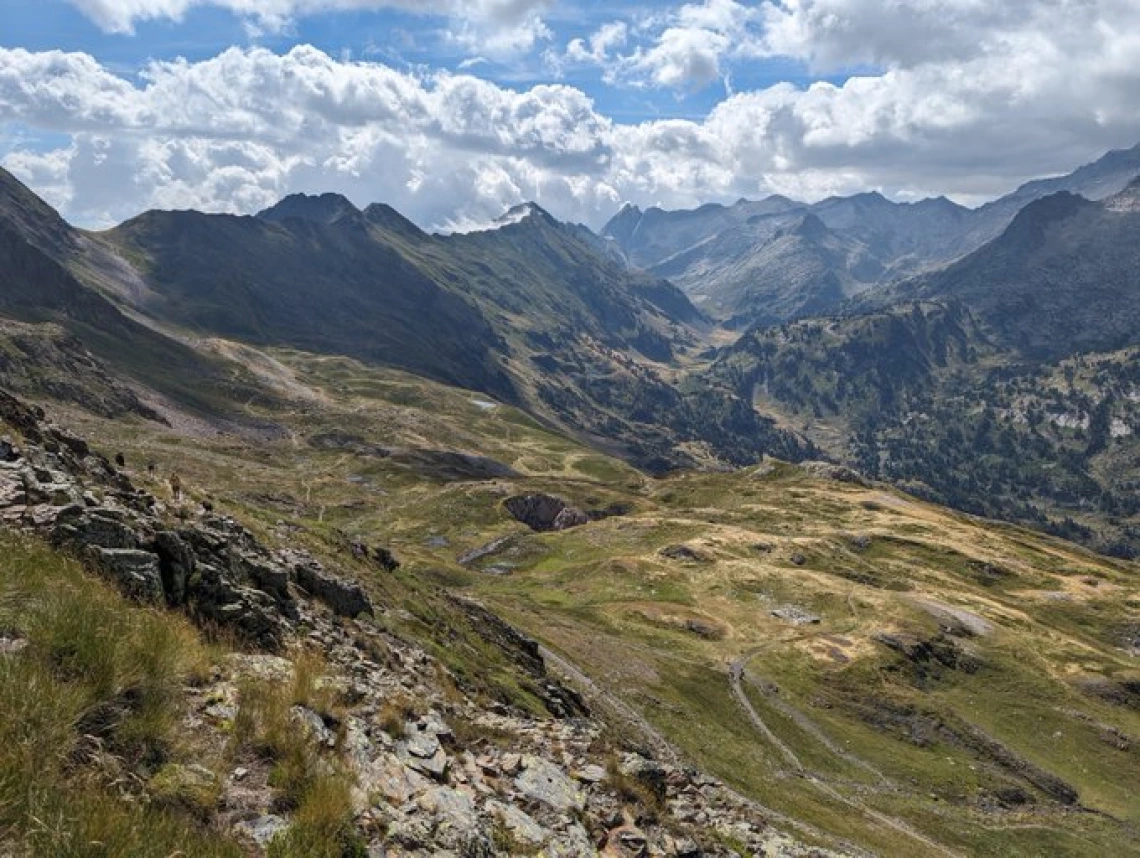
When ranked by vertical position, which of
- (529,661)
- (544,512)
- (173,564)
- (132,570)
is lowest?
(544,512)

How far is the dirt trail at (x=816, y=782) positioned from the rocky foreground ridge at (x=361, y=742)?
148 feet

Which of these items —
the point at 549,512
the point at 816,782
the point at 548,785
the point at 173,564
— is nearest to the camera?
the point at 548,785

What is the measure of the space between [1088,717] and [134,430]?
217825 millimetres

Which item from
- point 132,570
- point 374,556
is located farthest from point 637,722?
point 132,570

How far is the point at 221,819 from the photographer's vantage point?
364 inches

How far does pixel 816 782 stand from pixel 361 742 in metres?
64.0

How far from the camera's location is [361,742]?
13445mm

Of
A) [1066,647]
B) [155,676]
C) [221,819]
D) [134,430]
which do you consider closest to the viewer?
[221,819]

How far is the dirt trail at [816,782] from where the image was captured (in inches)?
A: 2244

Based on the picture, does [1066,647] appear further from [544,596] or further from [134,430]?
[134,430]

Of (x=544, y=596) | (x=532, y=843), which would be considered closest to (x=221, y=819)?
(x=532, y=843)

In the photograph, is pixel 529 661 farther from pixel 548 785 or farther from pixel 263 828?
pixel 263 828

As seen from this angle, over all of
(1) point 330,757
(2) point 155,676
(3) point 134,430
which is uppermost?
(2) point 155,676

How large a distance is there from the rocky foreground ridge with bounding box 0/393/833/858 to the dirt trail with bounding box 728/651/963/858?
4497 centimetres
